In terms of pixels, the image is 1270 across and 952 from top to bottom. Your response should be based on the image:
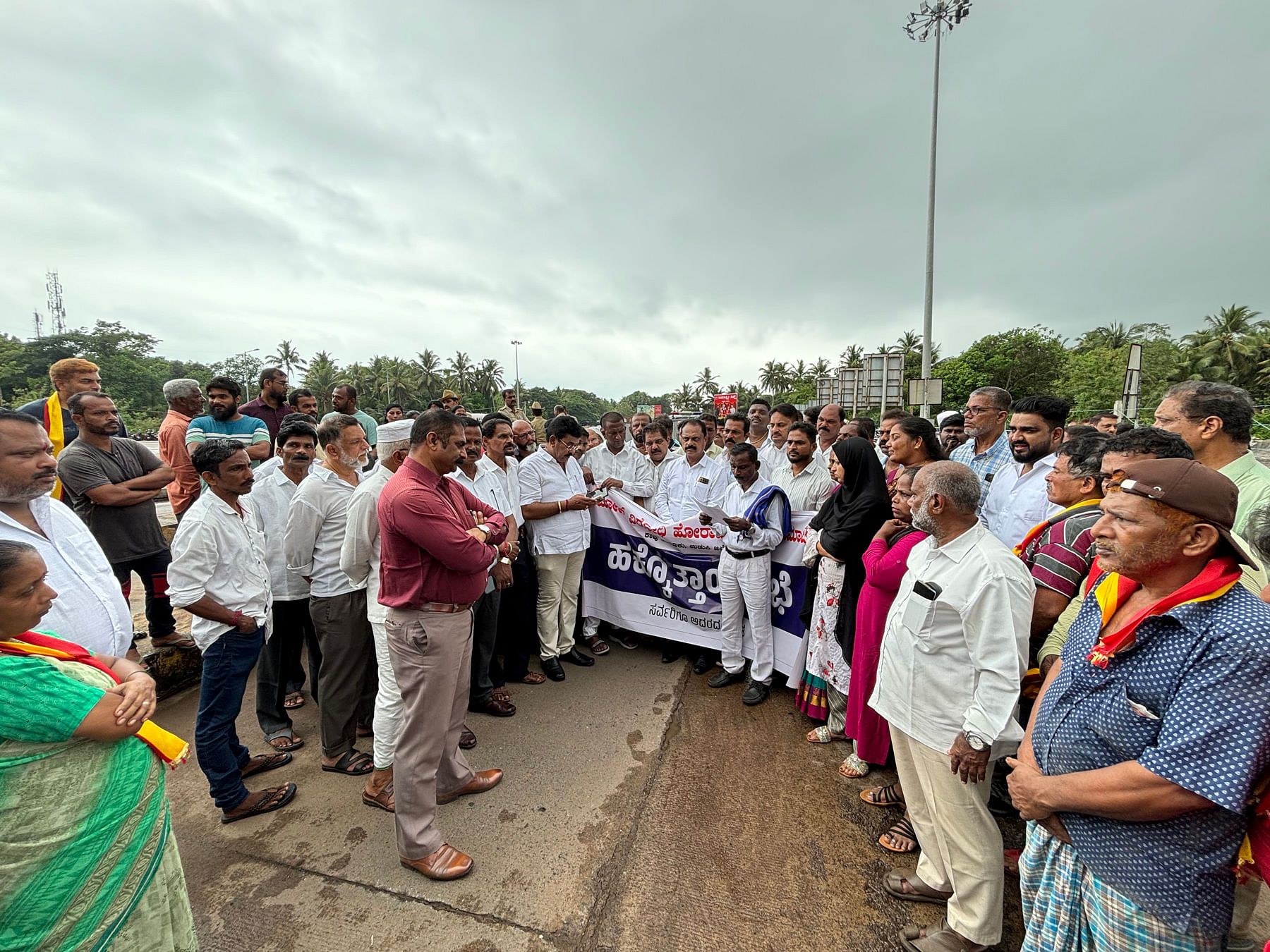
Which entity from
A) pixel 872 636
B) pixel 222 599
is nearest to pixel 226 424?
pixel 222 599

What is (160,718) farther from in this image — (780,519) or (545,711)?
(780,519)

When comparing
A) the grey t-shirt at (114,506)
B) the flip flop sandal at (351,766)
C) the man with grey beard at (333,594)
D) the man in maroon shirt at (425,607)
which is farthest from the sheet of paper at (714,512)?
the grey t-shirt at (114,506)

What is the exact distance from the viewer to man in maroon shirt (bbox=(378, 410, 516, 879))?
7.95 feet

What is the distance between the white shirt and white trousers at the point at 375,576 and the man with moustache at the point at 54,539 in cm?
100

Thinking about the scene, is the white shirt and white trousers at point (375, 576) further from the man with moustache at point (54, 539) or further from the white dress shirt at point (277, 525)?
the man with moustache at point (54, 539)

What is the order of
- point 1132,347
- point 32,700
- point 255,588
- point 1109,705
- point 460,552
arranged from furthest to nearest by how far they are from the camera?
point 1132,347
point 255,588
point 460,552
point 1109,705
point 32,700

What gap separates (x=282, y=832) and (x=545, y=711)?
164 centimetres

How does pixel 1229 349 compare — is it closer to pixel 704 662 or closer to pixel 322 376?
pixel 704 662

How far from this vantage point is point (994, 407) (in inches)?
162

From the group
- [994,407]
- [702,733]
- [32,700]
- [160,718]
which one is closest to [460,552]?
[32,700]

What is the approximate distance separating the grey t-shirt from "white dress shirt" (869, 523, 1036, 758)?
501cm

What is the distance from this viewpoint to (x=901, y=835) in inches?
103

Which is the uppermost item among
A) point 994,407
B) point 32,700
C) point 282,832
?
point 994,407

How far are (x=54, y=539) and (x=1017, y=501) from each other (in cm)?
500
